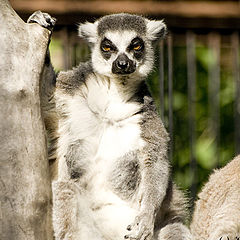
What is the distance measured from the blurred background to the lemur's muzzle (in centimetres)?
209

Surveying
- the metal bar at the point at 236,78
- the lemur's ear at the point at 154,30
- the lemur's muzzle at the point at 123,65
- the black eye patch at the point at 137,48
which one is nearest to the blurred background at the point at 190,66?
the metal bar at the point at 236,78

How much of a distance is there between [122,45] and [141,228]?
48.6 inches

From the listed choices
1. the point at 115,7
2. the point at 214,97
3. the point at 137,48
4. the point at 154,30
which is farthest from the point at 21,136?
the point at 214,97

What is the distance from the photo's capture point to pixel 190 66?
6.98 metres

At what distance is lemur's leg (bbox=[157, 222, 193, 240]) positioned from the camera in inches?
167

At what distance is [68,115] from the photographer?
4375 millimetres

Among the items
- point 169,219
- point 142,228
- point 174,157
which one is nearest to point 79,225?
point 142,228

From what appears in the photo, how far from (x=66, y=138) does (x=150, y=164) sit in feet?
1.91

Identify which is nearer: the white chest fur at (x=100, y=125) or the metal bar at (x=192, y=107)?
the white chest fur at (x=100, y=125)

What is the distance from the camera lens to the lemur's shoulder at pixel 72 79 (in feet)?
14.4

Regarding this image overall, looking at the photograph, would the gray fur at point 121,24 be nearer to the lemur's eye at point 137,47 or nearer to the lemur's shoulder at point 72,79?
the lemur's eye at point 137,47

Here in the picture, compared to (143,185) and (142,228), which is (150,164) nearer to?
(143,185)

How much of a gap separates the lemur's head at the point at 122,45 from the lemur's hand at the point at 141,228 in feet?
3.15

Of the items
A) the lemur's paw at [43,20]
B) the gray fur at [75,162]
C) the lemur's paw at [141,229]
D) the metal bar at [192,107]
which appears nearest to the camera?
the lemur's paw at [43,20]
